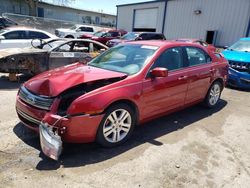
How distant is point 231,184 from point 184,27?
19.6 m

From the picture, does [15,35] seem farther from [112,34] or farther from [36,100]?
[112,34]

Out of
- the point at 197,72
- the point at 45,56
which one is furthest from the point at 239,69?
the point at 45,56

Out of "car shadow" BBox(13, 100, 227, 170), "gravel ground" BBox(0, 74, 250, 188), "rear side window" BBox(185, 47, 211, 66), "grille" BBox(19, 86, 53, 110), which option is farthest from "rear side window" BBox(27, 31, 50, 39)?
"rear side window" BBox(185, 47, 211, 66)

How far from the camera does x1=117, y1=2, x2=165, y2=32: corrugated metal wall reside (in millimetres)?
22969

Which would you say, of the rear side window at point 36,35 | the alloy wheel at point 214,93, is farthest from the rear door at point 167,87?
the rear side window at point 36,35

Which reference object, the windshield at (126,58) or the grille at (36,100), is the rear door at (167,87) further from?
the grille at (36,100)

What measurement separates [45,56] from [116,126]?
4584 millimetres

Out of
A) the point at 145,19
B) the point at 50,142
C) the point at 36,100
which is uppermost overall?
the point at 145,19

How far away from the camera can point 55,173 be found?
2.89 m

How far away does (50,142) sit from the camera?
291 centimetres

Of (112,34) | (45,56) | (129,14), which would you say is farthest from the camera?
(129,14)

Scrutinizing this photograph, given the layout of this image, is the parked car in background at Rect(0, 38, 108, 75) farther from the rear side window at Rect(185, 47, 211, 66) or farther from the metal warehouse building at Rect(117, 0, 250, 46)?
the metal warehouse building at Rect(117, 0, 250, 46)

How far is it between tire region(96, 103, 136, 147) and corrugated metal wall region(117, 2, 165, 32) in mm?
20960

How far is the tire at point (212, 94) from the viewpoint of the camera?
17.5ft
